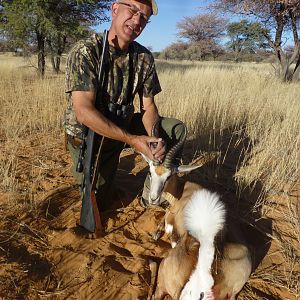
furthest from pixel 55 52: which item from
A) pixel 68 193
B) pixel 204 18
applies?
pixel 204 18

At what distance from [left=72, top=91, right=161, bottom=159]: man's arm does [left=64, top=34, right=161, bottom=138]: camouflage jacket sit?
92 mm

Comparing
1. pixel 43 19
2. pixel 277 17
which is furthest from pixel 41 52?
pixel 277 17

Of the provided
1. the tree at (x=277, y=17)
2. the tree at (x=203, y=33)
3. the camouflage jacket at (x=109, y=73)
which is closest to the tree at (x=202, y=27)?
the tree at (x=203, y=33)

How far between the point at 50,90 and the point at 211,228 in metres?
5.99

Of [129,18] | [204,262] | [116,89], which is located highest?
[129,18]

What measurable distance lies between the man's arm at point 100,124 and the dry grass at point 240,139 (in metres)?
1.10

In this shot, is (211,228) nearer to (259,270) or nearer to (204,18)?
(259,270)

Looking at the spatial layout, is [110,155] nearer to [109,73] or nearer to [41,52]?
[109,73]

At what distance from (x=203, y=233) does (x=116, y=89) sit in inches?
71.0

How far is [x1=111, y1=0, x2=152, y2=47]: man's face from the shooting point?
316 cm

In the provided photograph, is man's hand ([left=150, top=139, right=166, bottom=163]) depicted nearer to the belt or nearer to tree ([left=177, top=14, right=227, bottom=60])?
the belt

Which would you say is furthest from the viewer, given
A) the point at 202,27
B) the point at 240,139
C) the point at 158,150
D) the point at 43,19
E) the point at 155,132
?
the point at 202,27

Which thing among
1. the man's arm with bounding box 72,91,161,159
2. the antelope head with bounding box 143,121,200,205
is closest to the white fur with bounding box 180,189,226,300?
the antelope head with bounding box 143,121,200,205

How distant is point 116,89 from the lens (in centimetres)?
346
